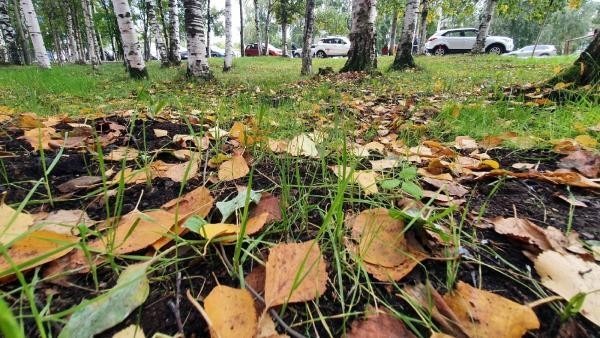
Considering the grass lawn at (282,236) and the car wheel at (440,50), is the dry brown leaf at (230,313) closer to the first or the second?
the grass lawn at (282,236)

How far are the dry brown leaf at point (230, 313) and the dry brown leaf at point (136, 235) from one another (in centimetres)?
20

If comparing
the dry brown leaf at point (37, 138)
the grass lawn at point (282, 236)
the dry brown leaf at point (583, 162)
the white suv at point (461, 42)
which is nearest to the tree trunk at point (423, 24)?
the white suv at point (461, 42)

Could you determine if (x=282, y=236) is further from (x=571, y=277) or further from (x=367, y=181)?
(x=571, y=277)

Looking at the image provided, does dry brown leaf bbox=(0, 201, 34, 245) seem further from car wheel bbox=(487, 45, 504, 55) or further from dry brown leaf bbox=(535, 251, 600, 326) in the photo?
car wheel bbox=(487, 45, 504, 55)

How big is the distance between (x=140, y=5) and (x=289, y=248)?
25.4 m

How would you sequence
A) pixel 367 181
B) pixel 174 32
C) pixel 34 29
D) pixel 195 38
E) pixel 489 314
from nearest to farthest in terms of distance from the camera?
pixel 489 314 → pixel 367 181 → pixel 195 38 → pixel 34 29 → pixel 174 32

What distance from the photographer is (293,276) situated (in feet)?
1.89

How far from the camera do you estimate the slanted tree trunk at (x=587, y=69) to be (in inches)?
88.4

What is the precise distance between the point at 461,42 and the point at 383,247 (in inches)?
805

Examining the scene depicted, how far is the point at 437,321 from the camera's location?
0.53m

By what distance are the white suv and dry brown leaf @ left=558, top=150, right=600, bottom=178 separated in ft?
63.8

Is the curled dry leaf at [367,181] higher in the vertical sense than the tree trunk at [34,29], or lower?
lower

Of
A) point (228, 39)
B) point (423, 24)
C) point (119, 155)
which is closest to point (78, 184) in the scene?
point (119, 155)

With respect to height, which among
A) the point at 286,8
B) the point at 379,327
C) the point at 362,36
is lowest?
the point at 379,327
